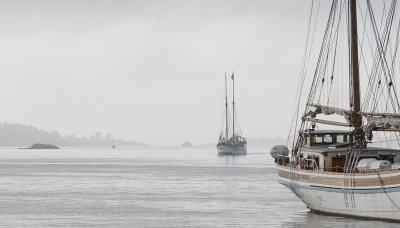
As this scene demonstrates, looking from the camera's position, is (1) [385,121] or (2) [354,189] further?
(1) [385,121]

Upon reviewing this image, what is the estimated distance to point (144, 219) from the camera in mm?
57625

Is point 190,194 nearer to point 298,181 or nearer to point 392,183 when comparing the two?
point 298,181

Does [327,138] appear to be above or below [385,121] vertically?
below

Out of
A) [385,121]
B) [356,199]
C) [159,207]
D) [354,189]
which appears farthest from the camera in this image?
[159,207]

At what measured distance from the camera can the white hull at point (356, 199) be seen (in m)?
49.2

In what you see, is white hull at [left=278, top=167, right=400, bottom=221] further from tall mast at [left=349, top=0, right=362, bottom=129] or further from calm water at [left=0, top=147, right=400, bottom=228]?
tall mast at [left=349, top=0, right=362, bottom=129]

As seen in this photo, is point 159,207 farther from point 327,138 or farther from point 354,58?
point 354,58

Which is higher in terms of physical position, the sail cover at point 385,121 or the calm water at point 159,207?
the sail cover at point 385,121

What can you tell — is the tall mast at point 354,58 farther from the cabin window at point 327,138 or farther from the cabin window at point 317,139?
the cabin window at point 317,139

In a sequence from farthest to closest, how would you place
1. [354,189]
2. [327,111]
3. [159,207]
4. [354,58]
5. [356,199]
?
[159,207], [327,111], [354,58], [356,199], [354,189]

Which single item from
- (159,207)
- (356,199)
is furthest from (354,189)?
(159,207)

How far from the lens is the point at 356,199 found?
170 ft

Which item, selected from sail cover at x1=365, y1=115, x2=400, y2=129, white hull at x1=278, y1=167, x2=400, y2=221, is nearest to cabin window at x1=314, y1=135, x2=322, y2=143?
white hull at x1=278, y1=167, x2=400, y2=221

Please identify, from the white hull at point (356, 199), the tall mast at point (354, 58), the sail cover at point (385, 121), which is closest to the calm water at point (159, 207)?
the white hull at point (356, 199)
